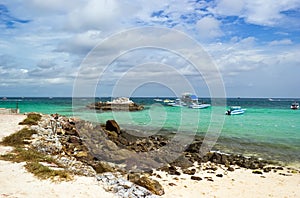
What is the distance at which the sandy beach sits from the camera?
912cm

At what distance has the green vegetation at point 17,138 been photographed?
14.8 meters

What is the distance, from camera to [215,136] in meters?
28.0

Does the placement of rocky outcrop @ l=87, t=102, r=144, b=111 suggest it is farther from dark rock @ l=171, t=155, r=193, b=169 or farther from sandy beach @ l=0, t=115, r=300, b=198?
dark rock @ l=171, t=155, r=193, b=169

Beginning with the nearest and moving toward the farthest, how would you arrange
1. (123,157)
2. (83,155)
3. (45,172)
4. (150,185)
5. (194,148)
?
1. (45,172)
2. (150,185)
3. (83,155)
4. (123,157)
5. (194,148)

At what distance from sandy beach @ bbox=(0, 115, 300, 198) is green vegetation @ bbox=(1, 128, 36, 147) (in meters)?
0.78

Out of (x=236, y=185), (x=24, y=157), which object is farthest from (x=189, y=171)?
(x=24, y=157)

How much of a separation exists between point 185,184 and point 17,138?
30.7ft

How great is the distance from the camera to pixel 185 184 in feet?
43.3

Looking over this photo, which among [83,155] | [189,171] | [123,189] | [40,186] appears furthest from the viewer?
[83,155]

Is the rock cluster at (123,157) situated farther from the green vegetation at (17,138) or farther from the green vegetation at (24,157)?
the green vegetation at (24,157)

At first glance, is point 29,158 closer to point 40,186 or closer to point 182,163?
point 40,186

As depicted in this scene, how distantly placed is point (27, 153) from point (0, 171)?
7.42 ft

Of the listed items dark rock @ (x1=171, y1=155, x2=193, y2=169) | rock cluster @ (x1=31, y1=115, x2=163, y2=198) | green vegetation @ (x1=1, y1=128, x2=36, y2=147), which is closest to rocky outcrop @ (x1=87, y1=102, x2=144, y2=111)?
rock cluster @ (x1=31, y1=115, x2=163, y2=198)

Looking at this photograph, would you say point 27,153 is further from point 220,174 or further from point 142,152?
point 220,174
